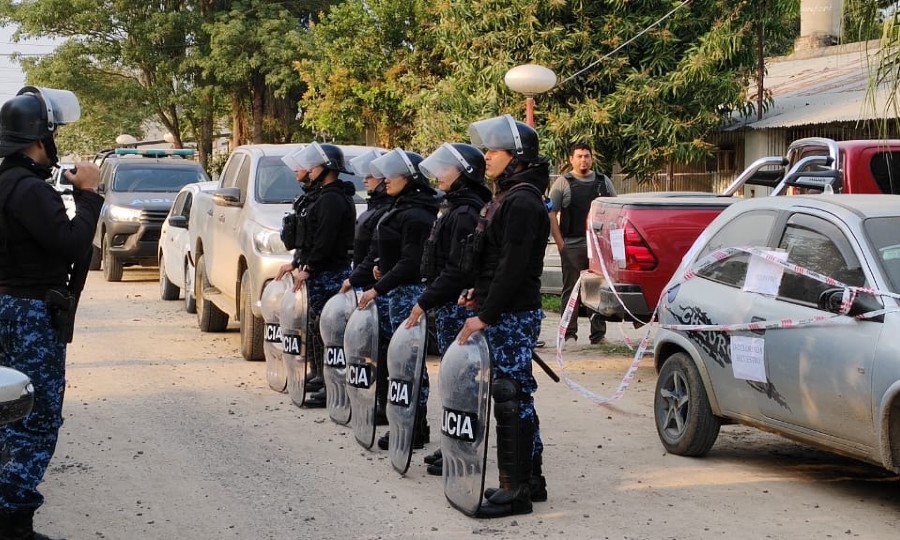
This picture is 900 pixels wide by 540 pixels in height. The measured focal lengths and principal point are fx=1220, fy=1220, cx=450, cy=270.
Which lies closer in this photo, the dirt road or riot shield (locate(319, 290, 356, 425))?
the dirt road


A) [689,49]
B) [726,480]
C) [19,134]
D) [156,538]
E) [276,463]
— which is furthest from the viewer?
[689,49]

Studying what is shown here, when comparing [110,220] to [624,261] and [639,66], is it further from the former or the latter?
[624,261]

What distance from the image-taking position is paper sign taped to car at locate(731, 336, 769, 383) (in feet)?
22.6

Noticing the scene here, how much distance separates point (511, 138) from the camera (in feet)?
20.8

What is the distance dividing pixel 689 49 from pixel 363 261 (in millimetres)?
12246

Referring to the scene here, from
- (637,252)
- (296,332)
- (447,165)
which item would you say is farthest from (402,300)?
(637,252)

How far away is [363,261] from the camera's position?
846cm

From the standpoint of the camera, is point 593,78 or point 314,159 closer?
point 314,159

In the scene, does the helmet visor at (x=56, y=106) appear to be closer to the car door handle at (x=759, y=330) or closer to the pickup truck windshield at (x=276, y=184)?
the car door handle at (x=759, y=330)

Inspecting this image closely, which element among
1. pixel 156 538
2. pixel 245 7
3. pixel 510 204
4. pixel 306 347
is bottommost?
pixel 156 538

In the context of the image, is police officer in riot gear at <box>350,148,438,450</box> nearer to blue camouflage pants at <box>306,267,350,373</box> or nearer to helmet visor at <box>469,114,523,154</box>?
blue camouflage pants at <box>306,267,350,373</box>

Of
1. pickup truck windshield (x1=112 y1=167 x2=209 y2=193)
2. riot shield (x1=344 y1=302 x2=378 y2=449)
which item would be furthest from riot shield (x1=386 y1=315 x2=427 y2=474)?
pickup truck windshield (x1=112 y1=167 x2=209 y2=193)

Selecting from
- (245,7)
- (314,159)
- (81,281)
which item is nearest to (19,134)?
(81,281)

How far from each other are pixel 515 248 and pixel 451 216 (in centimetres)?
Answer: 94
